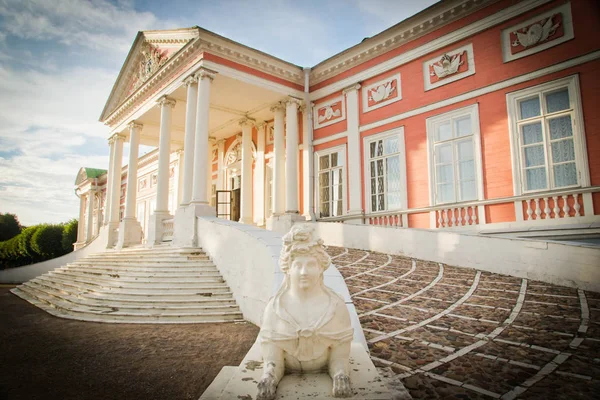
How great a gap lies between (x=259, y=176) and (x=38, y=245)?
740 inches

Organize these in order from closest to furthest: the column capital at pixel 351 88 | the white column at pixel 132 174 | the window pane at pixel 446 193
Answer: the window pane at pixel 446 193
the column capital at pixel 351 88
the white column at pixel 132 174

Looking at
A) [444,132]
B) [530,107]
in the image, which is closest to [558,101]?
[530,107]

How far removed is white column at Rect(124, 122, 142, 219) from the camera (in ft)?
45.8

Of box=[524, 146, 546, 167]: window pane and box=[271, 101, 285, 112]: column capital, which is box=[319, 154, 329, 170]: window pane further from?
box=[524, 146, 546, 167]: window pane

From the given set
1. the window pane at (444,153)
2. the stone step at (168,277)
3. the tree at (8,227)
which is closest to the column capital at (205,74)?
the stone step at (168,277)

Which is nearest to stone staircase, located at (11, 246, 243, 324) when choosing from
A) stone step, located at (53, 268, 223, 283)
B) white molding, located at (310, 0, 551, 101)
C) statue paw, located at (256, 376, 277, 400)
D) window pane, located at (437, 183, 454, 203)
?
stone step, located at (53, 268, 223, 283)

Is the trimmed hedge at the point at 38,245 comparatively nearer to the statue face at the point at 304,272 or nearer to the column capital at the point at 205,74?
the column capital at the point at 205,74

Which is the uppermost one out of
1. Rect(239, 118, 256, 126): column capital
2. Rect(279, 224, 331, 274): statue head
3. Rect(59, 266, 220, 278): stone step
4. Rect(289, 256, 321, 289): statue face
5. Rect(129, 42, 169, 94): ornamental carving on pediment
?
Rect(129, 42, 169, 94): ornamental carving on pediment

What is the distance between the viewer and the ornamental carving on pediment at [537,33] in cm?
759

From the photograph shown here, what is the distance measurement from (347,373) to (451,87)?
366 inches

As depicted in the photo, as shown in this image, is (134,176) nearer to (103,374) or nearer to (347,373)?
(103,374)

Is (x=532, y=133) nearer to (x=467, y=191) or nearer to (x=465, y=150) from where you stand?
Result: (x=465, y=150)

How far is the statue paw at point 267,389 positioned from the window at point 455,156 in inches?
323

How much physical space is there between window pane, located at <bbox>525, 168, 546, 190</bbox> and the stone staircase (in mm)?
7112
